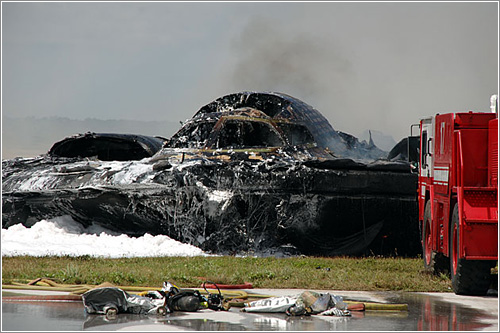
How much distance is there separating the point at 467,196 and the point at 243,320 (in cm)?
331

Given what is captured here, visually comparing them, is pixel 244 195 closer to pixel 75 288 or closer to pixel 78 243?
pixel 78 243

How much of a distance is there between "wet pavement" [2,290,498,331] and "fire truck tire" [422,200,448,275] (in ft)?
8.95

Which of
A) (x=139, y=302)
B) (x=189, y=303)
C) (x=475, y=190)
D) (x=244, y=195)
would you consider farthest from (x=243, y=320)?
(x=244, y=195)

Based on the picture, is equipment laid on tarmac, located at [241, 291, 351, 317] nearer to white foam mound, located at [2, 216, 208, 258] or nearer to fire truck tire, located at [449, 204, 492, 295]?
fire truck tire, located at [449, 204, 492, 295]

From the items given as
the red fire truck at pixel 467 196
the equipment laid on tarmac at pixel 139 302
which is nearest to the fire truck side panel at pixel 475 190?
the red fire truck at pixel 467 196

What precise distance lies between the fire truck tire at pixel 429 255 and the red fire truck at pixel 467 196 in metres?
0.30

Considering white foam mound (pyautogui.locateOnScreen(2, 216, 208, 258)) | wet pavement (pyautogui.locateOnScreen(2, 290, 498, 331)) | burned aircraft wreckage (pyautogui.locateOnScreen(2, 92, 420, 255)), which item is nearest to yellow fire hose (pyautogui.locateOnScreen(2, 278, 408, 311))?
wet pavement (pyautogui.locateOnScreen(2, 290, 498, 331))

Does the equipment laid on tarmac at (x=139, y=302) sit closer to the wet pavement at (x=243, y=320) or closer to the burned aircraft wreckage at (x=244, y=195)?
the wet pavement at (x=243, y=320)

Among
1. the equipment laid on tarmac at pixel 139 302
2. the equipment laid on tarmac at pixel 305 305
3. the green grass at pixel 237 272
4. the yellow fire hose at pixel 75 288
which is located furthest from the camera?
the green grass at pixel 237 272

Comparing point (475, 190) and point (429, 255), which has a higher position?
point (475, 190)

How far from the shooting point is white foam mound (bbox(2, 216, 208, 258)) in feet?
41.6

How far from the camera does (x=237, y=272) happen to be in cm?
988

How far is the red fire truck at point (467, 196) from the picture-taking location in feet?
26.6

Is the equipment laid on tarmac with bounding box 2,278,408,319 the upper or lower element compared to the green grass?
upper
